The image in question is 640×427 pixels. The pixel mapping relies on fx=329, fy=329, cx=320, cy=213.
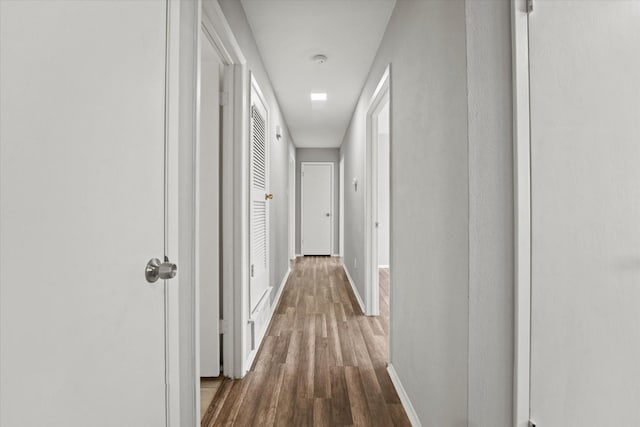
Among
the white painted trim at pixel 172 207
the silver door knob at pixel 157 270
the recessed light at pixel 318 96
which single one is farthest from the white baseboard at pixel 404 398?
the recessed light at pixel 318 96

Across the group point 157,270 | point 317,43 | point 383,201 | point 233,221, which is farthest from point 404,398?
point 383,201

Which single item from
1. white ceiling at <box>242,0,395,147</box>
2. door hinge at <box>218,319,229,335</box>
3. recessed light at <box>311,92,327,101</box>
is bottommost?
door hinge at <box>218,319,229,335</box>

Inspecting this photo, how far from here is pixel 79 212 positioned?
64 cm

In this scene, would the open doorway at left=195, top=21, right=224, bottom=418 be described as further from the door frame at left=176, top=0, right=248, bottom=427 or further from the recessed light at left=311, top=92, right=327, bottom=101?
the recessed light at left=311, top=92, right=327, bottom=101

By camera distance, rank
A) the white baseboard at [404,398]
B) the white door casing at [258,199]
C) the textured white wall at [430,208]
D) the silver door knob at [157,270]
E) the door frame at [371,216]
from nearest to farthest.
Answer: the silver door knob at [157,270], the textured white wall at [430,208], the white baseboard at [404,398], the white door casing at [258,199], the door frame at [371,216]

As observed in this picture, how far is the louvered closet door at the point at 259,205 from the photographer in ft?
7.99

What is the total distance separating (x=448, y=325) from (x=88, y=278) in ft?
3.93

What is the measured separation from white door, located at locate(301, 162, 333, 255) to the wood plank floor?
12.3 ft

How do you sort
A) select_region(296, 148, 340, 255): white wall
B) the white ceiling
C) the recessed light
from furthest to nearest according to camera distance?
select_region(296, 148, 340, 255): white wall → the recessed light → the white ceiling

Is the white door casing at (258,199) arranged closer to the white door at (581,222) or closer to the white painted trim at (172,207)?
the white painted trim at (172,207)

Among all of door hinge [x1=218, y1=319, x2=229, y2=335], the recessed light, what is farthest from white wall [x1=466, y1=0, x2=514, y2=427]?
the recessed light

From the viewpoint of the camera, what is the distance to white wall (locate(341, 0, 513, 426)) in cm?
106

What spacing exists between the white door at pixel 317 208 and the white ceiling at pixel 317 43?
296cm

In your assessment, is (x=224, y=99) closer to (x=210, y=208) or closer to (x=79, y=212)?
(x=210, y=208)
